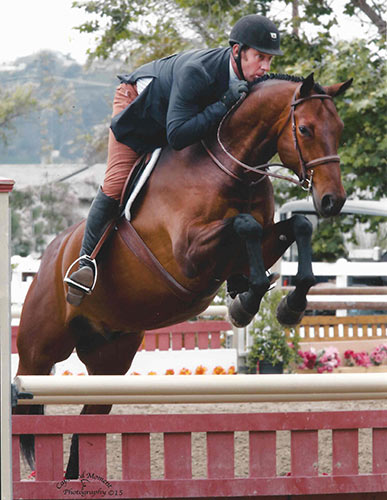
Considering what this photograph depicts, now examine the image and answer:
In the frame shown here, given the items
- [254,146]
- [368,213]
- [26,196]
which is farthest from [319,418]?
[26,196]

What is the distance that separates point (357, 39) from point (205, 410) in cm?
573

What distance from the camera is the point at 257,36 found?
2797mm

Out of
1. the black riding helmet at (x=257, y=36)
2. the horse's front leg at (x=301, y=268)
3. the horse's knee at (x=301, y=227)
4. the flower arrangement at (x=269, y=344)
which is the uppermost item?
the black riding helmet at (x=257, y=36)

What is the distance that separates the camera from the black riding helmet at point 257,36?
2793mm

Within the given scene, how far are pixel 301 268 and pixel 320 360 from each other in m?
3.95

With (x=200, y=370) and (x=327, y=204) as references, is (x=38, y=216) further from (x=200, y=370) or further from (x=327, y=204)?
(x=327, y=204)

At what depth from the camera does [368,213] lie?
1073 centimetres

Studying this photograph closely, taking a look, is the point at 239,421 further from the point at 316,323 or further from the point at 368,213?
the point at 368,213

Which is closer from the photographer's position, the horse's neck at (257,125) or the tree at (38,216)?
the horse's neck at (257,125)

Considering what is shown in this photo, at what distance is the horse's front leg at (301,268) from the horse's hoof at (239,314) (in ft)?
0.54

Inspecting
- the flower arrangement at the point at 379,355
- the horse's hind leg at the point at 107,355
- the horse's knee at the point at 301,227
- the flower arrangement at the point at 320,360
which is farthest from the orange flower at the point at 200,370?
the horse's knee at the point at 301,227

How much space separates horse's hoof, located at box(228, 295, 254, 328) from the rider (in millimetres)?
604

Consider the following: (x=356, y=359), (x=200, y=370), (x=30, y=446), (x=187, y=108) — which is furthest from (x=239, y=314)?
(x=356, y=359)

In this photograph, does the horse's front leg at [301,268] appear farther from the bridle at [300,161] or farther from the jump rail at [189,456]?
the jump rail at [189,456]
